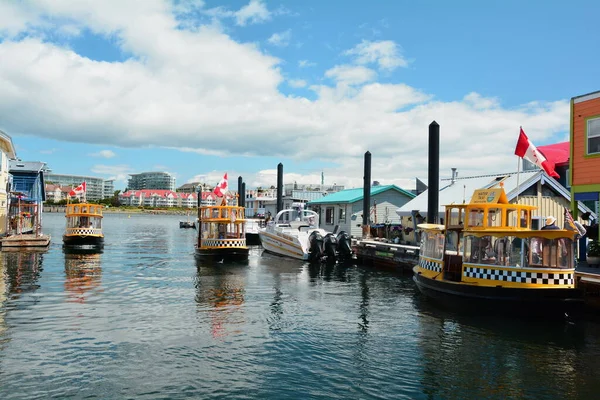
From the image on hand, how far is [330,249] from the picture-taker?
32.6m

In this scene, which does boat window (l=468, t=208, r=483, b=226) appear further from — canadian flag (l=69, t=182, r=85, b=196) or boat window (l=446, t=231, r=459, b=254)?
canadian flag (l=69, t=182, r=85, b=196)

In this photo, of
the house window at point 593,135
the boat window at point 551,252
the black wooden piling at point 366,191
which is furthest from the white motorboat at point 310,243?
the boat window at point 551,252

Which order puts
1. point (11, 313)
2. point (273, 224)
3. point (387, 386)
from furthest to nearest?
point (273, 224), point (11, 313), point (387, 386)

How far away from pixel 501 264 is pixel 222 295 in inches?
418

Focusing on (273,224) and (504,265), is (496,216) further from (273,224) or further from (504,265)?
(273,224)

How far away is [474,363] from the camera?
11336 mm

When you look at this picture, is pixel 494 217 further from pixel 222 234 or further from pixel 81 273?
pixel 222 234

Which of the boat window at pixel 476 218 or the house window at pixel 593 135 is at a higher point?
the house window at pixel 593 135

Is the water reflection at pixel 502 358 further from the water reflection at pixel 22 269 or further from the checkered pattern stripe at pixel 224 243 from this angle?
the checkered pattern stripe at pixel 224 243

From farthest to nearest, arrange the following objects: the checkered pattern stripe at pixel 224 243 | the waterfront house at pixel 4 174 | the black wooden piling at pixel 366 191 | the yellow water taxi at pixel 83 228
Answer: the yellow water taxi at pixel 83 228 < the waterfront house at pixel 4 174 < the black wooden piling at pixel 366 191 < the checkered pattern stripe at pixel 224 243

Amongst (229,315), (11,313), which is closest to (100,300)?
(11,313)

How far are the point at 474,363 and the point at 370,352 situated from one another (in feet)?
8.00

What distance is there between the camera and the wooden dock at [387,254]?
26.9m

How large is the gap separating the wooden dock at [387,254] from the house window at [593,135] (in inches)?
390
